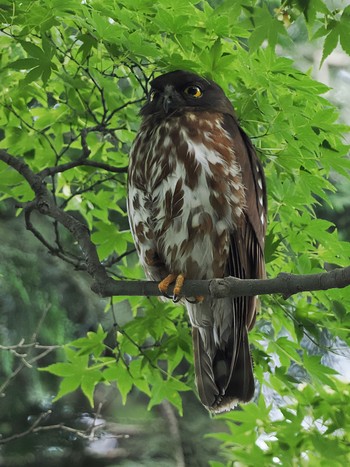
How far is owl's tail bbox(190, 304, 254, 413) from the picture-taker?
1.62 meters

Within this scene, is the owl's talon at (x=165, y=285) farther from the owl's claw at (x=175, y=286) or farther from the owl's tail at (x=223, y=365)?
the owl's tail at (x=223, y=365)

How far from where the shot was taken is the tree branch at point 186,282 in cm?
104

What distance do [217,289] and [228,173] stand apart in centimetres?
37

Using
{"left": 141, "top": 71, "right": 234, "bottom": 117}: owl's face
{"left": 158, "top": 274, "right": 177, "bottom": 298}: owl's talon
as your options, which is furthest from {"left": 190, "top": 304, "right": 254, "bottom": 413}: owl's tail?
{"left": 141, "top": 71, "right": 234, "bottom": 117}: owl's face

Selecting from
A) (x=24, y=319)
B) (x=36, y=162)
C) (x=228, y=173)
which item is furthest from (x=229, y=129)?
(x=24, y=319)

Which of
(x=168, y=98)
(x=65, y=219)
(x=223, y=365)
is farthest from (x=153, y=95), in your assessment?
(x=223, y=365)

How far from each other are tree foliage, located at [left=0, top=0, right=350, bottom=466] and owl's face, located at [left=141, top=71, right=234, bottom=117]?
36 mm

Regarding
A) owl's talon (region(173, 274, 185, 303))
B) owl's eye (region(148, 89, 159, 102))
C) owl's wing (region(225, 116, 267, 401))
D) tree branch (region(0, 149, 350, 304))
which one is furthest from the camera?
owl's eye (region(148, 89, 159, 102))

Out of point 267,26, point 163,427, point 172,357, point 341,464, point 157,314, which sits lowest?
point 163,427

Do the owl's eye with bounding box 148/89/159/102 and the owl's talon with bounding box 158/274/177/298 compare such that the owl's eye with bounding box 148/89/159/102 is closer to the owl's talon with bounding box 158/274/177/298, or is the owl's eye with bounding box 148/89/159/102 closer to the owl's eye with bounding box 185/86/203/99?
the owl's eye with bounding box 185/86/203/99

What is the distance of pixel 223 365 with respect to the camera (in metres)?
1.69

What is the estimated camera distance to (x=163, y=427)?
281 cm

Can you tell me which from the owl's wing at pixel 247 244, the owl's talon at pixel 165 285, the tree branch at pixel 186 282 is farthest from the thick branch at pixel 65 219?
the owl's wing at pixel 247 244

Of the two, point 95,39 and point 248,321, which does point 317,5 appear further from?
point 248,321
